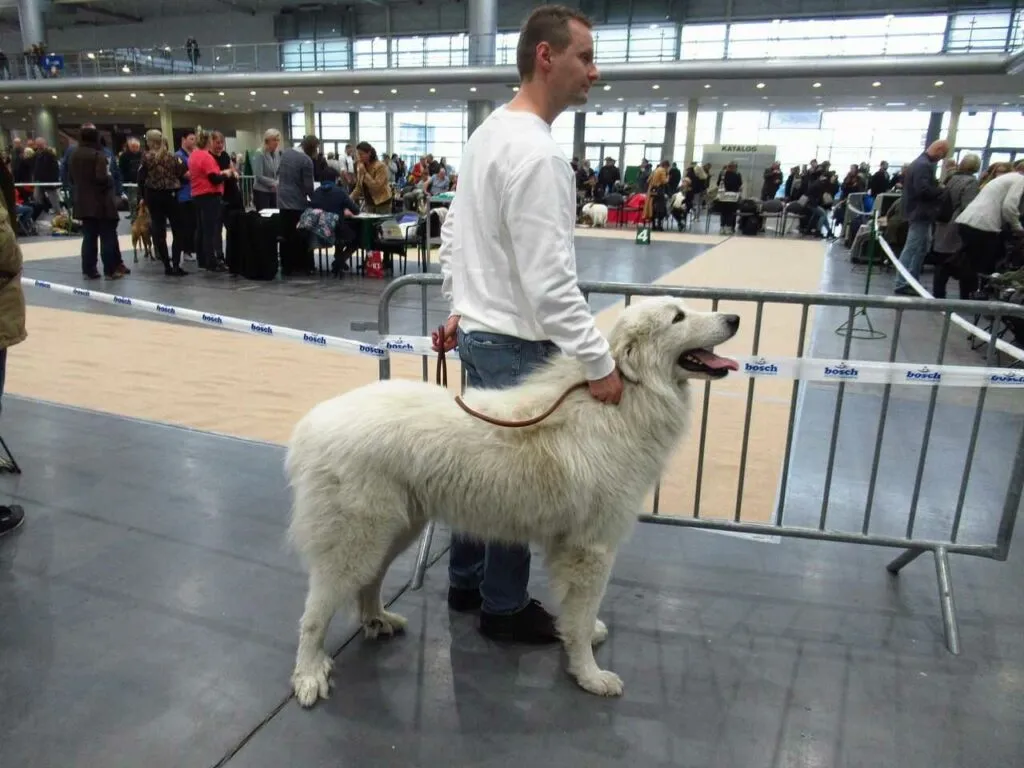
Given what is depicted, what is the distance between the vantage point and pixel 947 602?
108 inches

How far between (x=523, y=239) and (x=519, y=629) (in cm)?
153

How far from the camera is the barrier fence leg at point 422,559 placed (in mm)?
3019

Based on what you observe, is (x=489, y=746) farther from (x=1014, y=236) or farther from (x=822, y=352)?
(x=1014, y=236)

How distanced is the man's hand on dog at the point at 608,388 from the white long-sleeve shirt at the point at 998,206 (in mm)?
7776

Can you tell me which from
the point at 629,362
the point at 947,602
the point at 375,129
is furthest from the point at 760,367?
the point at 375,129

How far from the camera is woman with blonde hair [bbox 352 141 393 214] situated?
10.7 meters

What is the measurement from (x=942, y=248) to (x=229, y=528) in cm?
979

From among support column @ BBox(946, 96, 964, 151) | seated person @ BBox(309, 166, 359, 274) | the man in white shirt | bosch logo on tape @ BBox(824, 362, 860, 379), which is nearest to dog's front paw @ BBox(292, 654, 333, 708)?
the man in white shirt

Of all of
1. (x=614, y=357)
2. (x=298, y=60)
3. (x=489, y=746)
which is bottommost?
(x=489, y=746)

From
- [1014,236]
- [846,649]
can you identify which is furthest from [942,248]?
[846,649]

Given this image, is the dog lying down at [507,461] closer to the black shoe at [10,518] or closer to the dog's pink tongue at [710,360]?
the dog's pink tongue at [710,360]

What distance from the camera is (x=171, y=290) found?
9125 mm

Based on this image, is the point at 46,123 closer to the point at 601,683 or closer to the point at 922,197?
the point at 922,197

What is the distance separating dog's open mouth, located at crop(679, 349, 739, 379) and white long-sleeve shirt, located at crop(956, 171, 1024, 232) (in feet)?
24.5
